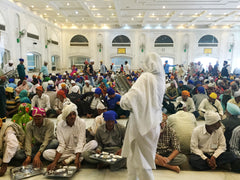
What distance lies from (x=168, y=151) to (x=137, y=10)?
1175cm

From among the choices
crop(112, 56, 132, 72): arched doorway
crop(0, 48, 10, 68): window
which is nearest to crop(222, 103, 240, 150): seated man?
crop(0, 48, 10, 68): window

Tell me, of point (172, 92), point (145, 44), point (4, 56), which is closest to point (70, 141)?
point (172, 92)

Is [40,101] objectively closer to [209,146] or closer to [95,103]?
[95,103]

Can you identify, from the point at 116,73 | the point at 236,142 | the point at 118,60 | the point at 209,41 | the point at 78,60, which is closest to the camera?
the point at 236,142

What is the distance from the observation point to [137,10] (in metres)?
12.6

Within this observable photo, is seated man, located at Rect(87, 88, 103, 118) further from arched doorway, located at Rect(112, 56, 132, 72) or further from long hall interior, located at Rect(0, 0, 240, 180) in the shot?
arched doorway, located at Rect(112, 56, 132, 72)

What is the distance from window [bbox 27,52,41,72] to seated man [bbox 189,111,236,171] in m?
12.1

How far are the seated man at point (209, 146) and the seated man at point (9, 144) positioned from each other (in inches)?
92.6

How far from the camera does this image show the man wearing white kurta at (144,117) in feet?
5.57

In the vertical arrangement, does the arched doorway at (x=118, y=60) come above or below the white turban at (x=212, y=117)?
above

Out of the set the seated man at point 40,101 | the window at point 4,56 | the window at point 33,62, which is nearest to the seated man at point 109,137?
the seated man at point 40,101

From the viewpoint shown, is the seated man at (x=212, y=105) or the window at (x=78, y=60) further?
the window at (x=78, y=60)

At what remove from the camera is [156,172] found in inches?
99.3

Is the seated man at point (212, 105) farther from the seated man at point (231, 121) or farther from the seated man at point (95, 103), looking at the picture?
the seated man at point (95, 103)
